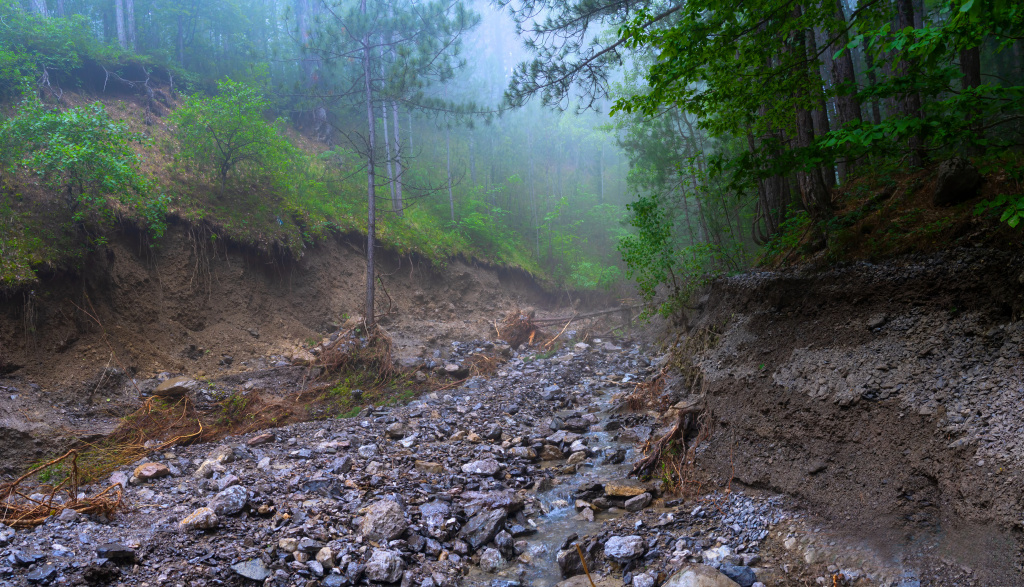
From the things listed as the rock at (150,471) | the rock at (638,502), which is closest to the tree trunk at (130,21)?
the rock at (150,471)

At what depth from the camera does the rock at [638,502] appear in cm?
496

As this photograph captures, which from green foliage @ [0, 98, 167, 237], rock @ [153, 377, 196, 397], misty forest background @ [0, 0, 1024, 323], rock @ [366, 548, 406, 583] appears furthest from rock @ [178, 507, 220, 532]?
green foliage @ [0, 98, 167, 237]

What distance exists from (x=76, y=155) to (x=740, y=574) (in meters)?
11.8

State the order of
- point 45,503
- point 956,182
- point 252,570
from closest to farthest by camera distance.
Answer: point 252,570 → point 956,182 → point 45,503

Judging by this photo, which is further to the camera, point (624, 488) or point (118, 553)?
point (624, 488)

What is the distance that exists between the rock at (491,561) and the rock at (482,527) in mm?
144

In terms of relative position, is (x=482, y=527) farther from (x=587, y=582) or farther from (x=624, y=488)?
(x=624, y=488)

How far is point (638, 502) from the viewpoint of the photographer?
4988 millimetres

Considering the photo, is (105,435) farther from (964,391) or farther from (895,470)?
(964,391)

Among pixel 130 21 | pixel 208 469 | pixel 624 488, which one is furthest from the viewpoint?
pixel 130 21

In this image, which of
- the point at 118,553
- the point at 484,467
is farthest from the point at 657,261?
the point at 118,553

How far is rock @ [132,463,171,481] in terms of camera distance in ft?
18.6

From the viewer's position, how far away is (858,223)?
4965 mm

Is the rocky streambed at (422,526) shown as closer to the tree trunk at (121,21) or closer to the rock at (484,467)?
the rock at (484,467)
